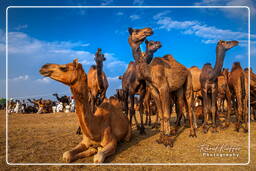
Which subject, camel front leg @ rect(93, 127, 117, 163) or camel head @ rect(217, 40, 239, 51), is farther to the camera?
camel head @ rect(217, 40, 239, 51)

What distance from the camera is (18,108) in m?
27.0

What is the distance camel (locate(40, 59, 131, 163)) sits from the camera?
160 inches

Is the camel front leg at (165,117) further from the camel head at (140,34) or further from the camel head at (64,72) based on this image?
the camel head at (64,72)

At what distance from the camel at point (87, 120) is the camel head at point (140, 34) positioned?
85.9 inches

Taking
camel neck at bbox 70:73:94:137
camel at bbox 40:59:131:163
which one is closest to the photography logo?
camel at bbox 40:59:131:163

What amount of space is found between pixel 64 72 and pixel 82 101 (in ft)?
2.34

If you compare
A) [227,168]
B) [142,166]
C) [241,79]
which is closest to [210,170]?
[227,168]

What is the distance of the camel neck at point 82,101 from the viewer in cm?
424

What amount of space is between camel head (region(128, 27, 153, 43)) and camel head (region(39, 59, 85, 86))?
265 centimetres

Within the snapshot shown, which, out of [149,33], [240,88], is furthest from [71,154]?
[240,88]

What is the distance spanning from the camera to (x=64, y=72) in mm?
4027

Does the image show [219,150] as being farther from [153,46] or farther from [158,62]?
[153,46]

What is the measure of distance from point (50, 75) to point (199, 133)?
19.5 ft

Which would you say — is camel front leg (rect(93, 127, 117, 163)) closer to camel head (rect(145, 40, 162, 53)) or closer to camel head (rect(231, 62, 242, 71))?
camel head (rect(145, 40, 162, 53))
